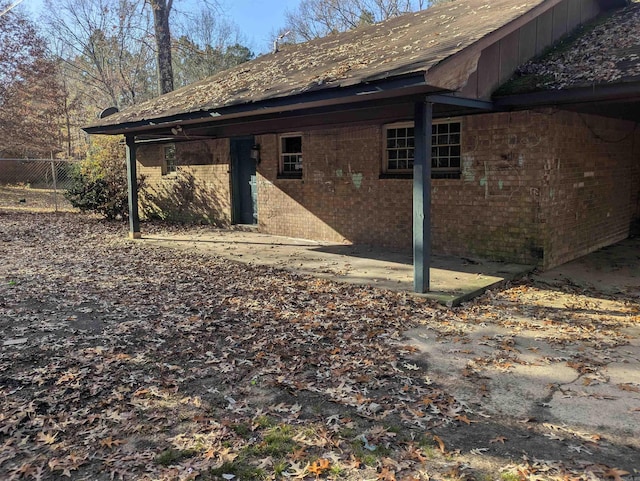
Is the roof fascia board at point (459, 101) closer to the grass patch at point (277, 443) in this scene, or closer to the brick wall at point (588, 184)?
the brick wall at point (588, 184)

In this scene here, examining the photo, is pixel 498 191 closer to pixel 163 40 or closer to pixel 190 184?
pixel 190 184

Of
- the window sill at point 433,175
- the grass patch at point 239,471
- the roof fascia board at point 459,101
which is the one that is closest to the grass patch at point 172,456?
the grass patch at point 239,471

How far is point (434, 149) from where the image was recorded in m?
8.98

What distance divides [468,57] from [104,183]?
12.8 metres

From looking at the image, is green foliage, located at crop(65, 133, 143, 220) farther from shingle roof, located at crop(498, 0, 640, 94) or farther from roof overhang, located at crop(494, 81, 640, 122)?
shingle roof, located at crop(498, 0, 640, 94)

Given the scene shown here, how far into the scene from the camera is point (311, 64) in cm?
878

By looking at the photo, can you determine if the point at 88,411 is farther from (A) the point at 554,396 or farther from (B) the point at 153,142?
(B) the point at 153,142

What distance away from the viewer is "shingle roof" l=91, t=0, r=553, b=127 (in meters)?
6.03

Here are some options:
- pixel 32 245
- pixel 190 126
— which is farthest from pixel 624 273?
pixel 32 245

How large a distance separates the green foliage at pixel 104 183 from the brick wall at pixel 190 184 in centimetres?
64

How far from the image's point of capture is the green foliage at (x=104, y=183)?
50.0 ft

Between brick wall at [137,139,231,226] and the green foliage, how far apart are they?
2.11 feet

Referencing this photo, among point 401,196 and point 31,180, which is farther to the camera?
point 31,180

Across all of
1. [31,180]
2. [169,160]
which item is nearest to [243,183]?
[169,160]
